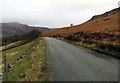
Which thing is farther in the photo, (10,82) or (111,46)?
(111,46)

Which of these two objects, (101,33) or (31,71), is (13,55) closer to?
(31,71)

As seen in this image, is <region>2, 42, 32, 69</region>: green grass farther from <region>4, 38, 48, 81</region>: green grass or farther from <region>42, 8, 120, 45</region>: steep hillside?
<region>42, 8, 120, 45</region>: steep hillside

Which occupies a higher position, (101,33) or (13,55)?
(101,33)

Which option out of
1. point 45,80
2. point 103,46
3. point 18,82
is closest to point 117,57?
point 103,46

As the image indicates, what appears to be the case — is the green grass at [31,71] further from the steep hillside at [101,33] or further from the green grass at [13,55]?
the steep hillside at [101,33]

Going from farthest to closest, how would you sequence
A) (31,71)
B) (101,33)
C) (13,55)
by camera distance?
(13,55), (101,33), (31,71)

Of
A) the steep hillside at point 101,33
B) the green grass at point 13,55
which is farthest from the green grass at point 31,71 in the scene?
the steep hillside at point 101,33

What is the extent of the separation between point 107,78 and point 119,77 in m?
0.62

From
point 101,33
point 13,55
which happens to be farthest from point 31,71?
point 13,55

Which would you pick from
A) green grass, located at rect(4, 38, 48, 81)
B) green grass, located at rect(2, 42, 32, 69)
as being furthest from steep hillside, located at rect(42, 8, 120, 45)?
green grass, located at rect(2, 42, 32, 69)

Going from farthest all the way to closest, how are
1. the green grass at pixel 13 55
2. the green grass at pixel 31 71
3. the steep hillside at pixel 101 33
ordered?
the green grass at pixel 13 55 < the steep hillside at pixel 101 33 < the green grass at pixel 31 71

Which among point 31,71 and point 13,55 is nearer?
point 31,71

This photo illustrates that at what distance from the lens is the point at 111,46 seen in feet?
26.0

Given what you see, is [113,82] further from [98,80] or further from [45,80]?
[45,80]
